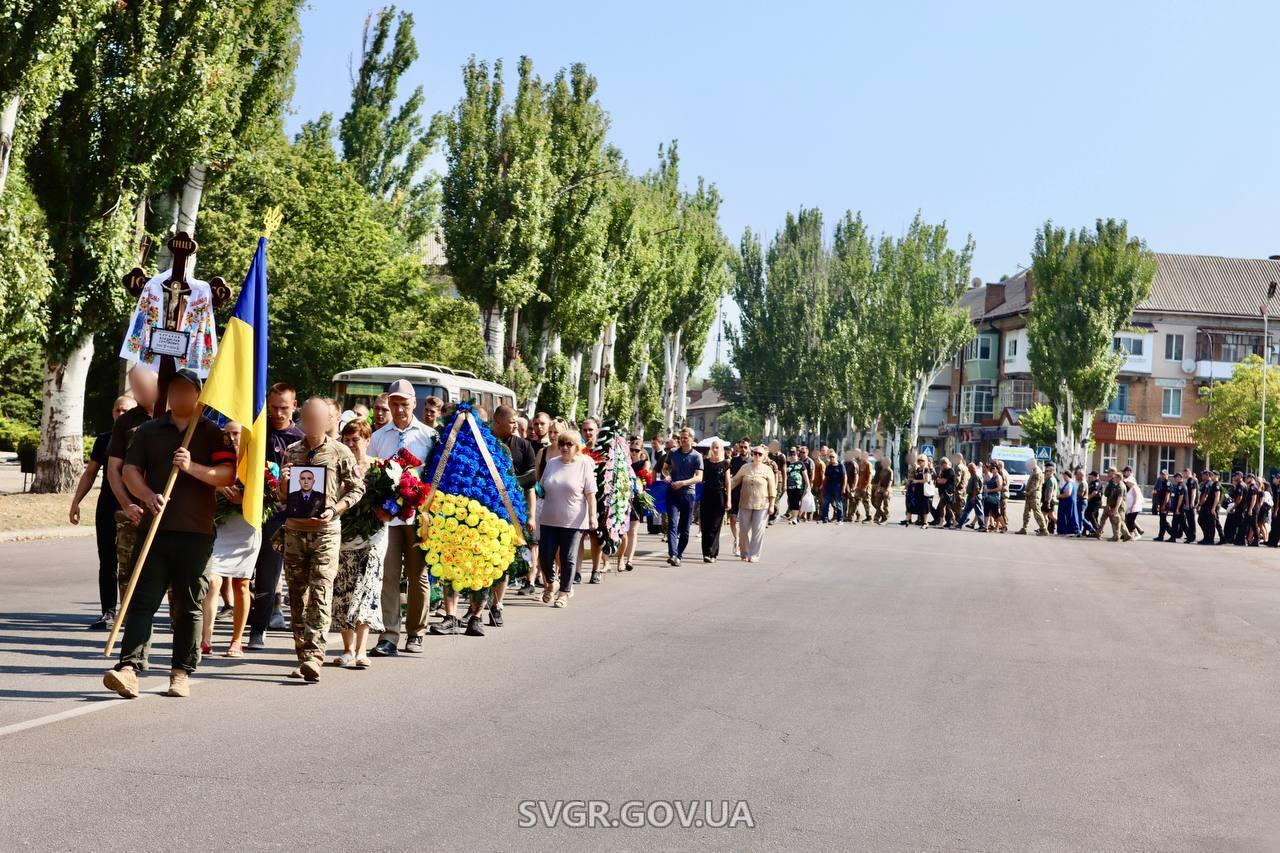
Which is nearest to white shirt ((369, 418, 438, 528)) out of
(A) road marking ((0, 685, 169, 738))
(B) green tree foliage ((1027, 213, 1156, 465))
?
(A) road marking ((0, 685, 169, 738))

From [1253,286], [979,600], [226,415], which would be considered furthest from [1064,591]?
[1253,286]

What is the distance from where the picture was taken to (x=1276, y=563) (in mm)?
29203

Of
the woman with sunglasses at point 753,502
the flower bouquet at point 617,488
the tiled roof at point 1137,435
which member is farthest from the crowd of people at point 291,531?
the tiled roof at point 1137,435

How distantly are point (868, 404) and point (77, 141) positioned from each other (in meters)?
60.2

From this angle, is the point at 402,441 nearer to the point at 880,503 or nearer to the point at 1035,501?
the point at 1035,501

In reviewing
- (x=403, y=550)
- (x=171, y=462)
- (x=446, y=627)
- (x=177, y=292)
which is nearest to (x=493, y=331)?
(x=177, y=292)

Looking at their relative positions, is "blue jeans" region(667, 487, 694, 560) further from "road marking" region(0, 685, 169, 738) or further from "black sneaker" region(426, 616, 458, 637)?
"road marking" region(0, 685, 169, 738)

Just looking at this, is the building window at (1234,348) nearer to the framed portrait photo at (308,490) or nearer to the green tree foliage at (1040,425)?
the green tree foliage at (1040,425)

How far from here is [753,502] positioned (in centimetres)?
2202

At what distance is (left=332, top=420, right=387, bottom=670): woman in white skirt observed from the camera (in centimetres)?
948

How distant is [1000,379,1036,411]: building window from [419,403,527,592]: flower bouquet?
278 ft

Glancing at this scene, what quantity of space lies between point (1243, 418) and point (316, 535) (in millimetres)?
71534

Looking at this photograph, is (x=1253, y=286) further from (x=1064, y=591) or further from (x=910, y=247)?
(x=1064, y=591)

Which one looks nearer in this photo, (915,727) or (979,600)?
(915,727)
